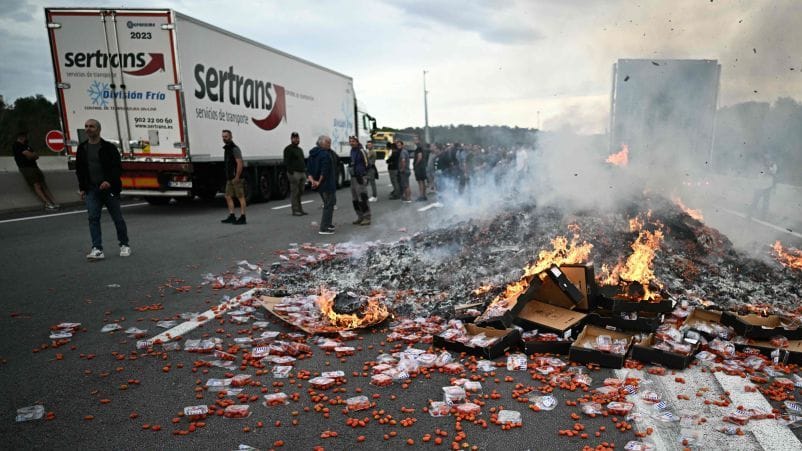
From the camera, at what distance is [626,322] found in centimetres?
418

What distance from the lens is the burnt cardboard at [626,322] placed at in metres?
4.11

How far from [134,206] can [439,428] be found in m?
13.7

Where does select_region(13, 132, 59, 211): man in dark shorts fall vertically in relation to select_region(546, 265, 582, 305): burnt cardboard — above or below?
above

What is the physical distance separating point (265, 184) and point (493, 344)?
1268cm

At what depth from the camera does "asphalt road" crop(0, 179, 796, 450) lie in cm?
282

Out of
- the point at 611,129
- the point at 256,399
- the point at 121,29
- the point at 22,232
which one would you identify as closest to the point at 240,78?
the point at 121,29

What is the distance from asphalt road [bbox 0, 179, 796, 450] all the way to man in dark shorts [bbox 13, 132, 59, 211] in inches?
266

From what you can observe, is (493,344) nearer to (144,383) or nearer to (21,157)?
(144,383)

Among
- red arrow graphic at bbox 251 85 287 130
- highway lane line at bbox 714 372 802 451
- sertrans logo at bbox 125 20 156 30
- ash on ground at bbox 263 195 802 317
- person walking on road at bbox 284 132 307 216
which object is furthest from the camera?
red arrow graphic at bbox 251 85 287 130

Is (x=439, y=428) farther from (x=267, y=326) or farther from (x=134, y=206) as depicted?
(x=134, y=206)

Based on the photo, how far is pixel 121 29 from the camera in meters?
10.9

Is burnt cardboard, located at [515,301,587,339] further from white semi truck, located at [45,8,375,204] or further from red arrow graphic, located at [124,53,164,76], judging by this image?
red arrow graphic, located at [124,53,164,76]

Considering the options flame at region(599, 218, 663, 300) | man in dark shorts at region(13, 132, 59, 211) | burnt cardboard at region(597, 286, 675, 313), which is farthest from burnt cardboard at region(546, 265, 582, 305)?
man in dark shorts at region(13, 132, 59, 211)

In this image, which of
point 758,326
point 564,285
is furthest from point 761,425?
point 564,285
